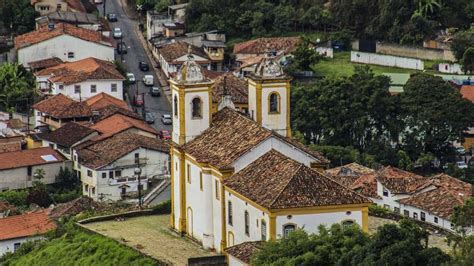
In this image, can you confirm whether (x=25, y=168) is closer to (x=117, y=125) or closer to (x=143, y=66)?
(x=117, y=125)

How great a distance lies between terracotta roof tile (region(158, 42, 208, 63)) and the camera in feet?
304

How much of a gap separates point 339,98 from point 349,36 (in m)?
15.8

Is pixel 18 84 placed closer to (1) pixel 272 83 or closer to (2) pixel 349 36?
(2) pixel 349 36

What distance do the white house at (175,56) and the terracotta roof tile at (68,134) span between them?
38.6ft

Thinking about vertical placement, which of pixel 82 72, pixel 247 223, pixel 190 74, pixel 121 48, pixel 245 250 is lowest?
pixel 121 48

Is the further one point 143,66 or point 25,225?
point 143,66

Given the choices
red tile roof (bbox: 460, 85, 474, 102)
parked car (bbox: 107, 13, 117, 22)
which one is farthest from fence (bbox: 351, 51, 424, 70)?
parked car (bbox: 107, 13, 117, 22)

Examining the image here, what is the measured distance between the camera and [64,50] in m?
94.1

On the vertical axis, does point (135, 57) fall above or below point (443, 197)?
below

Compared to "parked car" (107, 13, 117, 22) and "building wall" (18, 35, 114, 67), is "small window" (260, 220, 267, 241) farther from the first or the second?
"parked car" (107, 13, 117, 22)

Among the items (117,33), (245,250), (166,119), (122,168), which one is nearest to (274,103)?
(245,250)

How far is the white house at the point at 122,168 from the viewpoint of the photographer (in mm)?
74750

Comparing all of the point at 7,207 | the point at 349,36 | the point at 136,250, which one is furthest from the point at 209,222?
the point at 349,36

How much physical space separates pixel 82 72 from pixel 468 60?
61.5 feet
